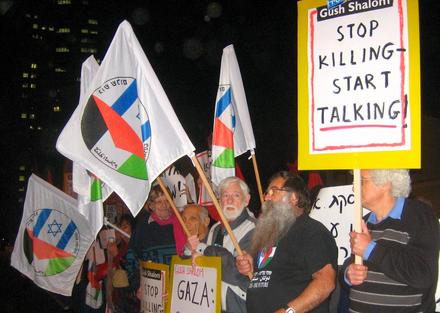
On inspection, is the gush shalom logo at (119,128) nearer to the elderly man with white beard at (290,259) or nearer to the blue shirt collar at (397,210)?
the elderly man with white beard at (290,259)

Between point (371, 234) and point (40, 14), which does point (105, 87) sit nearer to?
point (371, 234)

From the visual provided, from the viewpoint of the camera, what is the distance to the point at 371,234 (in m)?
2.96

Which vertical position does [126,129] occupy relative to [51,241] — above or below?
above

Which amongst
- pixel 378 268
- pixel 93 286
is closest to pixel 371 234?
pixel 378 268

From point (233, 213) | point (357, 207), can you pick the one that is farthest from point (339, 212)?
point (357, 207)

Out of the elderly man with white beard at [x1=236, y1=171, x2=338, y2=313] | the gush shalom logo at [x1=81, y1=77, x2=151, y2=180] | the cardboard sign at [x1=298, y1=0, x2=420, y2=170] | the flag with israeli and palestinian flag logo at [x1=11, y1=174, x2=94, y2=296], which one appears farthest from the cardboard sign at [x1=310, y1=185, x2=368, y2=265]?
the flag with israeli and palestinian flag logo at [x1=11, y1=174, x2=94, y2=296]

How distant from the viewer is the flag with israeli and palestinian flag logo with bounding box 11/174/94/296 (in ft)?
19.3

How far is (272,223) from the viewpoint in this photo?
3582mm

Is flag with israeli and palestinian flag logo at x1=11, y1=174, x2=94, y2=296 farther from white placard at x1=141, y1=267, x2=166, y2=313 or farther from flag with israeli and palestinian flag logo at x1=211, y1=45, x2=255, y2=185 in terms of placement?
flag with israeli and palestinian flag logo at x1=211, y1=45, x2=255, y2=185

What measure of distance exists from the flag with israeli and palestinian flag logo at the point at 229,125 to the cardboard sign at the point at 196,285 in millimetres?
1006

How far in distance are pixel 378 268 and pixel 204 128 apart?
552 inches

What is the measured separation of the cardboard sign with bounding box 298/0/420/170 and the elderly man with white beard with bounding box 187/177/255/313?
127 centimetres

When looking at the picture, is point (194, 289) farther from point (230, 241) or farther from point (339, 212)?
point (339, 212)

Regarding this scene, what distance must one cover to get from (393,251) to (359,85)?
0.90 metres
